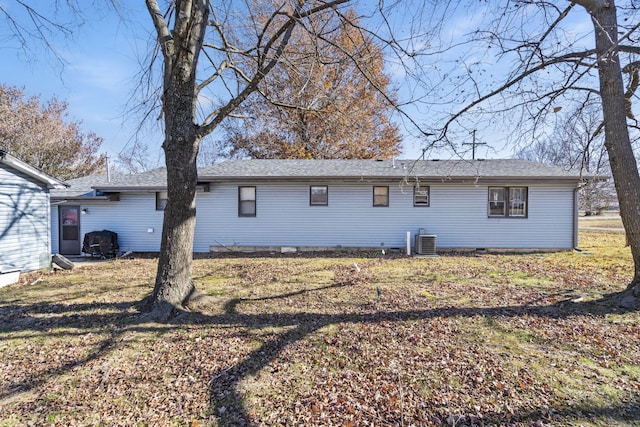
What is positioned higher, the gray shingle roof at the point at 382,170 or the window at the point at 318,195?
the gray shingle roof at the point at 382,170

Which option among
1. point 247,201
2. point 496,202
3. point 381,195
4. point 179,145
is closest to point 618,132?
point 496,202

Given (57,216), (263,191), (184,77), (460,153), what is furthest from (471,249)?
(57,216)

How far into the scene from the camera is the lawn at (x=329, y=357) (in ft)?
8.45

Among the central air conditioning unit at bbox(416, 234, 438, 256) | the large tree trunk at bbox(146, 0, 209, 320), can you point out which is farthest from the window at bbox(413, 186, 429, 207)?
the large tree trunk at bbox(146, 0, 209, 320)

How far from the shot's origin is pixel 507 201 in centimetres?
1098

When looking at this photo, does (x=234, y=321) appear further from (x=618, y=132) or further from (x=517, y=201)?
(x=517, y=201)

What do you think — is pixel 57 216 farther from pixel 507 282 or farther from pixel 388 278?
pixel 507 282

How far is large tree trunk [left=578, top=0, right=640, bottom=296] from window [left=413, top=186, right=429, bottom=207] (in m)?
6.12

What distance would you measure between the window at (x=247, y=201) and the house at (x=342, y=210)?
37mm

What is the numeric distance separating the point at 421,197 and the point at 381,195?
147 cm

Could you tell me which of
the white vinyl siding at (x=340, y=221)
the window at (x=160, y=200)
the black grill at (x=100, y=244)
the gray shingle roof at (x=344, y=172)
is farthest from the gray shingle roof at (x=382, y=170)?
the black grill at (x=100, y=244)

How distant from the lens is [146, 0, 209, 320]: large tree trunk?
468 cm

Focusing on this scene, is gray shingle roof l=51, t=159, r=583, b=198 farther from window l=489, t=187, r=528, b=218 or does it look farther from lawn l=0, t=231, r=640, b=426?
lawn l=0, t=231, r=640, b=426

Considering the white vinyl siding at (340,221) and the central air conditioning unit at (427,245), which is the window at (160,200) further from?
the central air conditioning unit at (427,245)
